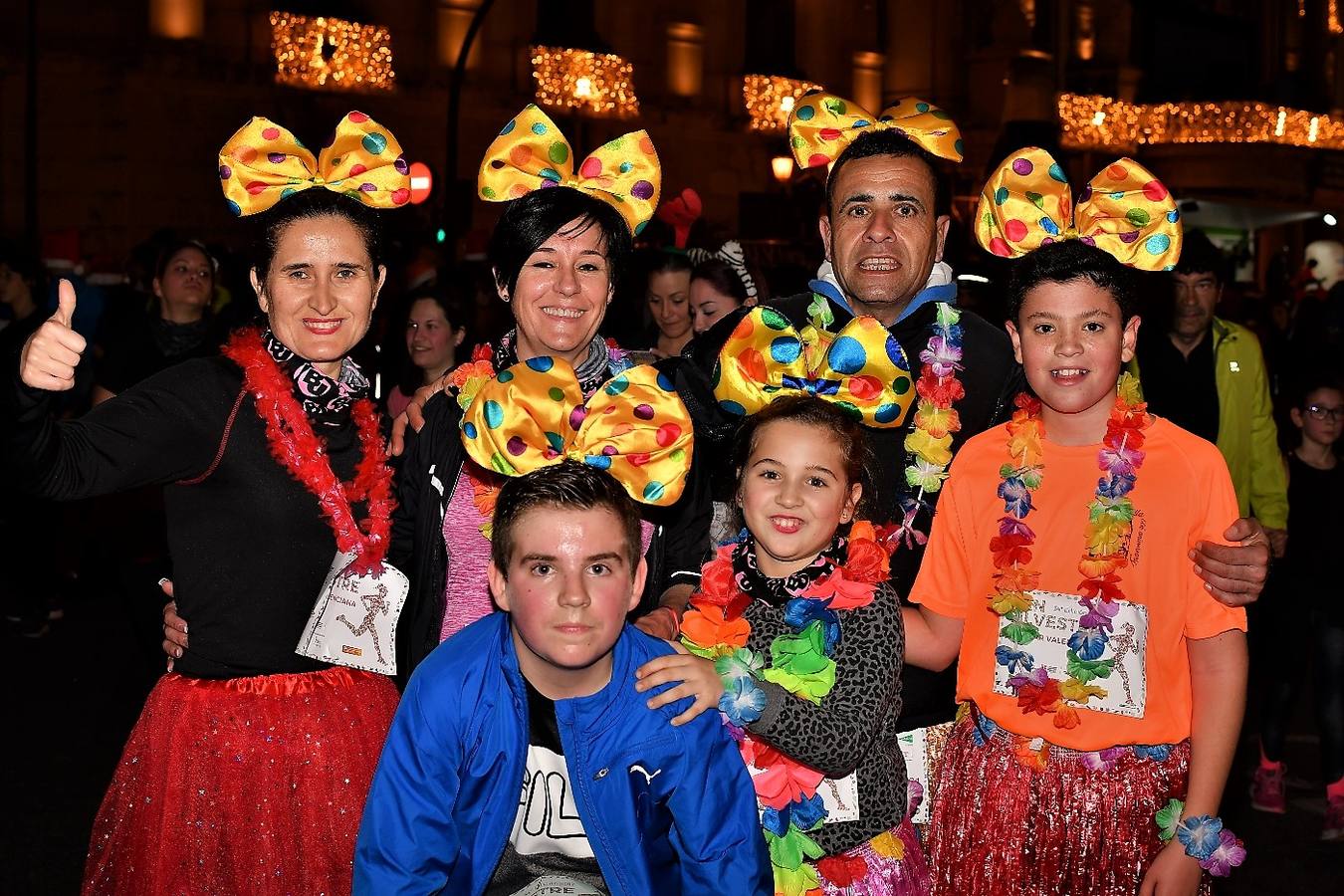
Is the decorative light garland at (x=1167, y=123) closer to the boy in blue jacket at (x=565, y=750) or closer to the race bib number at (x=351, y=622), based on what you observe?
the race bib number at (x=351, y=622)

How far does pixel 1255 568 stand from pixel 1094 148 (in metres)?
27.9

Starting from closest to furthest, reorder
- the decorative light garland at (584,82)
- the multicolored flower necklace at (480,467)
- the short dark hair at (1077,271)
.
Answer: the short dark hair at (1077,271), the multicolored flower necklace at (480,467), the decorative light garland at (584,82)

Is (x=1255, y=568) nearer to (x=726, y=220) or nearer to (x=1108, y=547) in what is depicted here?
(x=1108, y=547)

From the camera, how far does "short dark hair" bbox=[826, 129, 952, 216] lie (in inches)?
144

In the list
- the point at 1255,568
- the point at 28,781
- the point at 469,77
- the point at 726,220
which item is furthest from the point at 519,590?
the point at 726,220

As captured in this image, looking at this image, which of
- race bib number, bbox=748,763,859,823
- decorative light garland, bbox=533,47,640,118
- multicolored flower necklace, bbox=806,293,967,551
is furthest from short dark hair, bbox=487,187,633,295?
decorative light garland, bbox=533,47,640,118

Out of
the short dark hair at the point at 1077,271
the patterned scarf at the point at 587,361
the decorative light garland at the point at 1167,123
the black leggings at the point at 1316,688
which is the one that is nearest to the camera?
the short dark hair at the point at 1077,271

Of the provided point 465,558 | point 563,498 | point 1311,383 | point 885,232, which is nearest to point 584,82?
point 1311,383

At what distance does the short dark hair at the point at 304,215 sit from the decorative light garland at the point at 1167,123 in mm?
27303

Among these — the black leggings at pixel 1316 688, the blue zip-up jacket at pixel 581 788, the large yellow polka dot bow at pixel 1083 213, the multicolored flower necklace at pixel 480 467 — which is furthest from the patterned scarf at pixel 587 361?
the black leggings at pixel 1316 688

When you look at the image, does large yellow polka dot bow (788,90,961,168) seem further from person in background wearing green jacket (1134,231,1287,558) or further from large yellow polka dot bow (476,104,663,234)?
person in background wearing green jacket (1134,231,1287,558)

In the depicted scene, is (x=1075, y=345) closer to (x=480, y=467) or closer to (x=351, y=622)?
(x=480, y=467)

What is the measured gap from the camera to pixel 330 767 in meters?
3.19

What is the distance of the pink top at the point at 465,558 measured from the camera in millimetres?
3342
